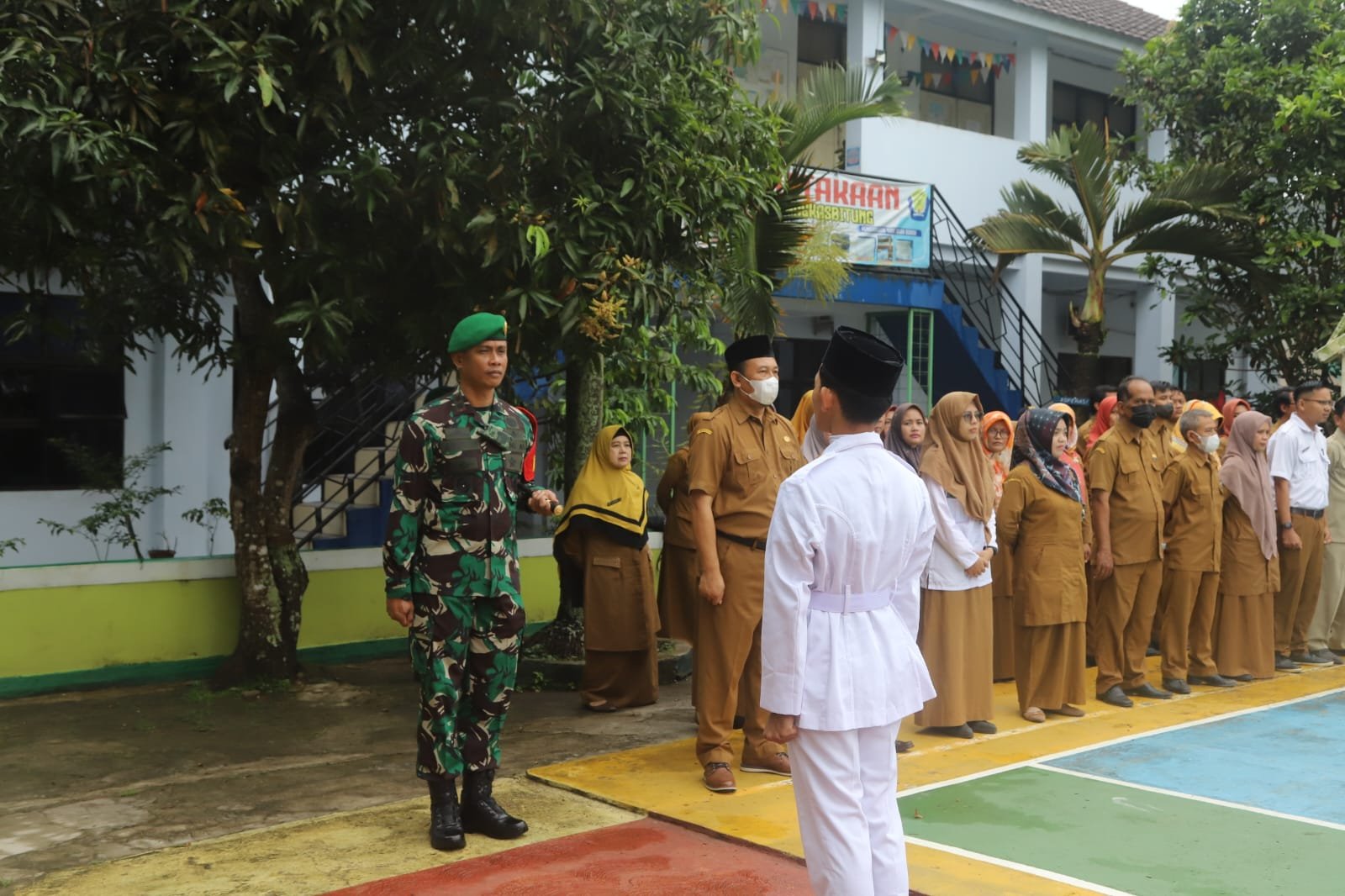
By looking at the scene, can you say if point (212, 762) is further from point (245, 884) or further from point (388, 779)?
point (245, 884)

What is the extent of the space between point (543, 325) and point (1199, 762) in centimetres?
409

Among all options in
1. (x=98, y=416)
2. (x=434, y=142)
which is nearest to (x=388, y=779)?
(x=434, y=142)

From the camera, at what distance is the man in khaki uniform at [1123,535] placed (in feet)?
27.1

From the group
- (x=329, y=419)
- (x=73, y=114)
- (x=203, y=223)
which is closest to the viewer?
(x=73, y=114)

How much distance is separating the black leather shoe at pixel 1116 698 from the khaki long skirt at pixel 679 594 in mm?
2738

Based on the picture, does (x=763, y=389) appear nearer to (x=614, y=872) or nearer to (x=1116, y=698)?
(x=614, y=872)

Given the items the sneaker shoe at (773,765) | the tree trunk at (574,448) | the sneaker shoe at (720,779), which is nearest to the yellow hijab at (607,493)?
the tree trunk at (574,448)

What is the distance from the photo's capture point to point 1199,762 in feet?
22.2

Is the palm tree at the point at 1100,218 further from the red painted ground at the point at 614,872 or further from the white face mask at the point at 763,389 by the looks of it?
the red painted ground at the point at 614,872

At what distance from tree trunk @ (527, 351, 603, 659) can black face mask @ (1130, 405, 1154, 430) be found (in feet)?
11.5

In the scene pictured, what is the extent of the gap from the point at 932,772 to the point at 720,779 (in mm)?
1123

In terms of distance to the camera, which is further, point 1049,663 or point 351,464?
point 351,464

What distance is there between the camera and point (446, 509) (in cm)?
528

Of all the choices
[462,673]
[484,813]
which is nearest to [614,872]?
[484,813]
